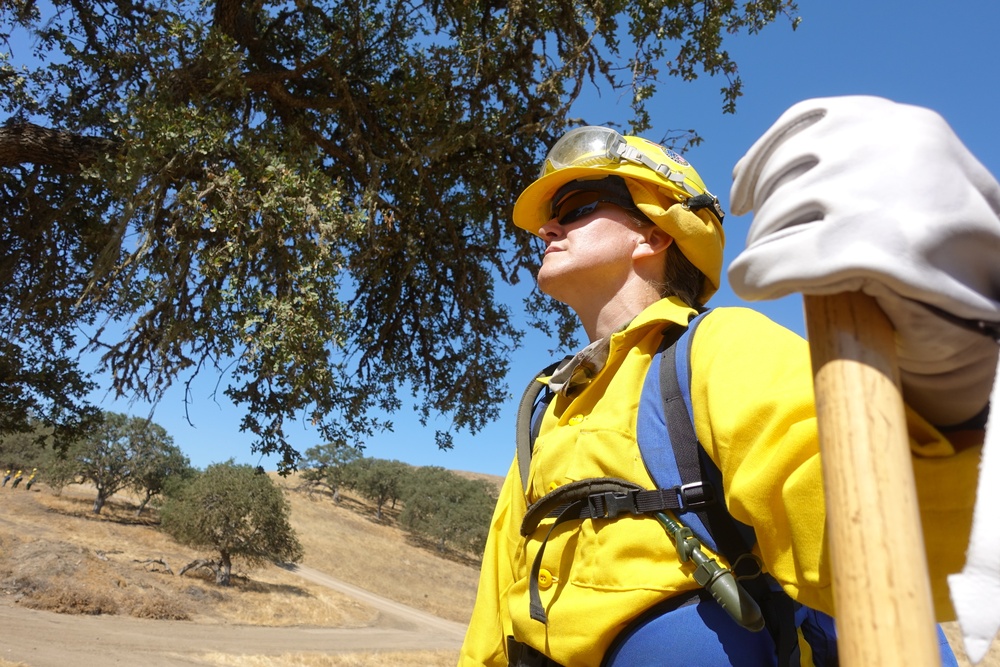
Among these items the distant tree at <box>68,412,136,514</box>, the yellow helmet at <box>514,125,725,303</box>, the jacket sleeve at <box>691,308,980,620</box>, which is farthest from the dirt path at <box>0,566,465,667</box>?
the distant tree at <box>68,412,136,514</box>

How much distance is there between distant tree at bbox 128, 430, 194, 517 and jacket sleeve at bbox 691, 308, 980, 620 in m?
35.1

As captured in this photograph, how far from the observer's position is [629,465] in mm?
1663

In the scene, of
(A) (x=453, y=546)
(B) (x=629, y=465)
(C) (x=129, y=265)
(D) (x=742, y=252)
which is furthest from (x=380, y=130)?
(A) (x=453, y=546)

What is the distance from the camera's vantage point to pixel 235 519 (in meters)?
25.3

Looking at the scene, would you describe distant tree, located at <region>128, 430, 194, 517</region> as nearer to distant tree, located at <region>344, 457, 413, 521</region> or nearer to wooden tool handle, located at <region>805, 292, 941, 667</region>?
distant tree, located at <region>344, 457, 413, 521</region>

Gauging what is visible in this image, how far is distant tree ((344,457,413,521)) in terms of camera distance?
52.8m

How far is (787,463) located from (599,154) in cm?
141

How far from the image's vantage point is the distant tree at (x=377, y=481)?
52781 mm

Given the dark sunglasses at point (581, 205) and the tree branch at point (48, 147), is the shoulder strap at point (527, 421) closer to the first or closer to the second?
the dark sunglasses at point (581, 205)

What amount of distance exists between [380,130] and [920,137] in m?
6.37

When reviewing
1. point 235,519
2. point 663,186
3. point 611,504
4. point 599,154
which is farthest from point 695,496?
point 235,519

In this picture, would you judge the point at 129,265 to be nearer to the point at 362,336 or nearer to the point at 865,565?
the point at 362,336

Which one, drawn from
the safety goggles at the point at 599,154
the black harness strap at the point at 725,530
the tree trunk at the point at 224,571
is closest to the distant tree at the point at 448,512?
the tree trunk at the point at 224,571

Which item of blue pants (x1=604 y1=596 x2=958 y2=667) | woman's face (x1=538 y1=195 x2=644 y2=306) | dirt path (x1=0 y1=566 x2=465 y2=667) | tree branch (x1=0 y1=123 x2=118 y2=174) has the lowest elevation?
dirt path (x1=0 y1=566 x2=465 y2=667)
